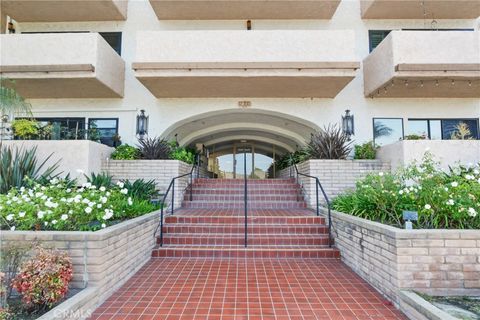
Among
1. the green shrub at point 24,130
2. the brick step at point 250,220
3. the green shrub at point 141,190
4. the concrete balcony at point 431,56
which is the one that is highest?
the concrete balcony at point 431,56

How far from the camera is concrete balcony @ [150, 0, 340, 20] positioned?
1012cm

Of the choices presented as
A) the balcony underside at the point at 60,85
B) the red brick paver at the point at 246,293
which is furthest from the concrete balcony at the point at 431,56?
the balcony underside at the point at 60,85

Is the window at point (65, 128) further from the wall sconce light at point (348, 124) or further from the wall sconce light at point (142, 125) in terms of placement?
the wall sconce light at point (348, 124)

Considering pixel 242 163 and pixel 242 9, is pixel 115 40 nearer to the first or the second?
pixel 242 9

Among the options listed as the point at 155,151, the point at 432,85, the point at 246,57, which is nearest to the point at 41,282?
the point at 155,151

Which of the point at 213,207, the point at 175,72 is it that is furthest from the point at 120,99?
the point at 213,207

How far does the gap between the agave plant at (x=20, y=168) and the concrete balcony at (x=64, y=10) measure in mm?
5382

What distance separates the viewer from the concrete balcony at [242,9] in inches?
399

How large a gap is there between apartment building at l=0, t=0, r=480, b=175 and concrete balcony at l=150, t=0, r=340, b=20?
0.14ft

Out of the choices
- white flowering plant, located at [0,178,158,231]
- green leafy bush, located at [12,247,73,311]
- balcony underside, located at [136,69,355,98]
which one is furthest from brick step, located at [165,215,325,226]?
balcony underside, located at [136,69,355,98]

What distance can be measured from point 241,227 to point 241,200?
2.55 meters

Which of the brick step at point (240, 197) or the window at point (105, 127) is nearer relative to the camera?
the brick step at point (240, 197)

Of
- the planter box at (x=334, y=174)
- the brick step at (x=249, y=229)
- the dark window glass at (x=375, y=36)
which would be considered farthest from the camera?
the dark window glass at (x=375, y=36)

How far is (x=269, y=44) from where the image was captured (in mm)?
8961
